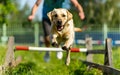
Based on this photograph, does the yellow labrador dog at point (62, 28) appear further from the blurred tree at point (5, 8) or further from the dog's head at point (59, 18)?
the blurred tree at point (5, 8)

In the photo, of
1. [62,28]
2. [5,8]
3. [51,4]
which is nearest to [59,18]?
→ [62,28]

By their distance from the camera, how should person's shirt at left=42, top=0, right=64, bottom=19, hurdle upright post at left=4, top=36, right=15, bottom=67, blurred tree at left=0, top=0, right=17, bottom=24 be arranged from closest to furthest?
hurdle upright post at left=4, top=36, right=15, bottom=67 < person's shirt at left=42, top=0, right=64, bottom=19 < blurred tree at left=0, top=0, right=17, bottom=24

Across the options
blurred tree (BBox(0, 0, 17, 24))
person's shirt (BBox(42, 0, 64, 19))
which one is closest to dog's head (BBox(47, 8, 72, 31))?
person's shirt (BBox(42, 0, 64, 19))

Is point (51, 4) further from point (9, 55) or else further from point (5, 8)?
point (5, 8)

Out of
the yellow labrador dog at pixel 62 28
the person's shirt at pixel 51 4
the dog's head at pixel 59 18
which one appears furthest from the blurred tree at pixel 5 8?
the dog's head at pixel 59 18

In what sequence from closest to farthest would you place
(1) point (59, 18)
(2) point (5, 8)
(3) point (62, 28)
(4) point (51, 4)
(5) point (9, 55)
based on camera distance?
(1) point (59, 18)
(3) point (62, 28)
(5) point (9, 55)
(4) point (51, 4)
(2) point (5, 8)

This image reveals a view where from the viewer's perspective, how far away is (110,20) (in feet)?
190

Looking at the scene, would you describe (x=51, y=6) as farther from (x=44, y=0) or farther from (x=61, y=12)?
(x=61, y=12)

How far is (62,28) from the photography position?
24.5 feet

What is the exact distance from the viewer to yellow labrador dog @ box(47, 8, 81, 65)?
7340mm

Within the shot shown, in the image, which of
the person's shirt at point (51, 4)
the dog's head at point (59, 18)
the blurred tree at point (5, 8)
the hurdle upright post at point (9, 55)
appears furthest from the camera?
the blurred tree at point (5, 8)

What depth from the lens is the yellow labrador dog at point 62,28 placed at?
24.1 ft

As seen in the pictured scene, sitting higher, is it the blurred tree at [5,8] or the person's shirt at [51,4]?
the blurred tree at [5,8]

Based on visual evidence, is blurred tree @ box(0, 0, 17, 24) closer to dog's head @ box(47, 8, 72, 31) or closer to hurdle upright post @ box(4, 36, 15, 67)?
hurdle upright post @ box(4, 36, 15, 67)
